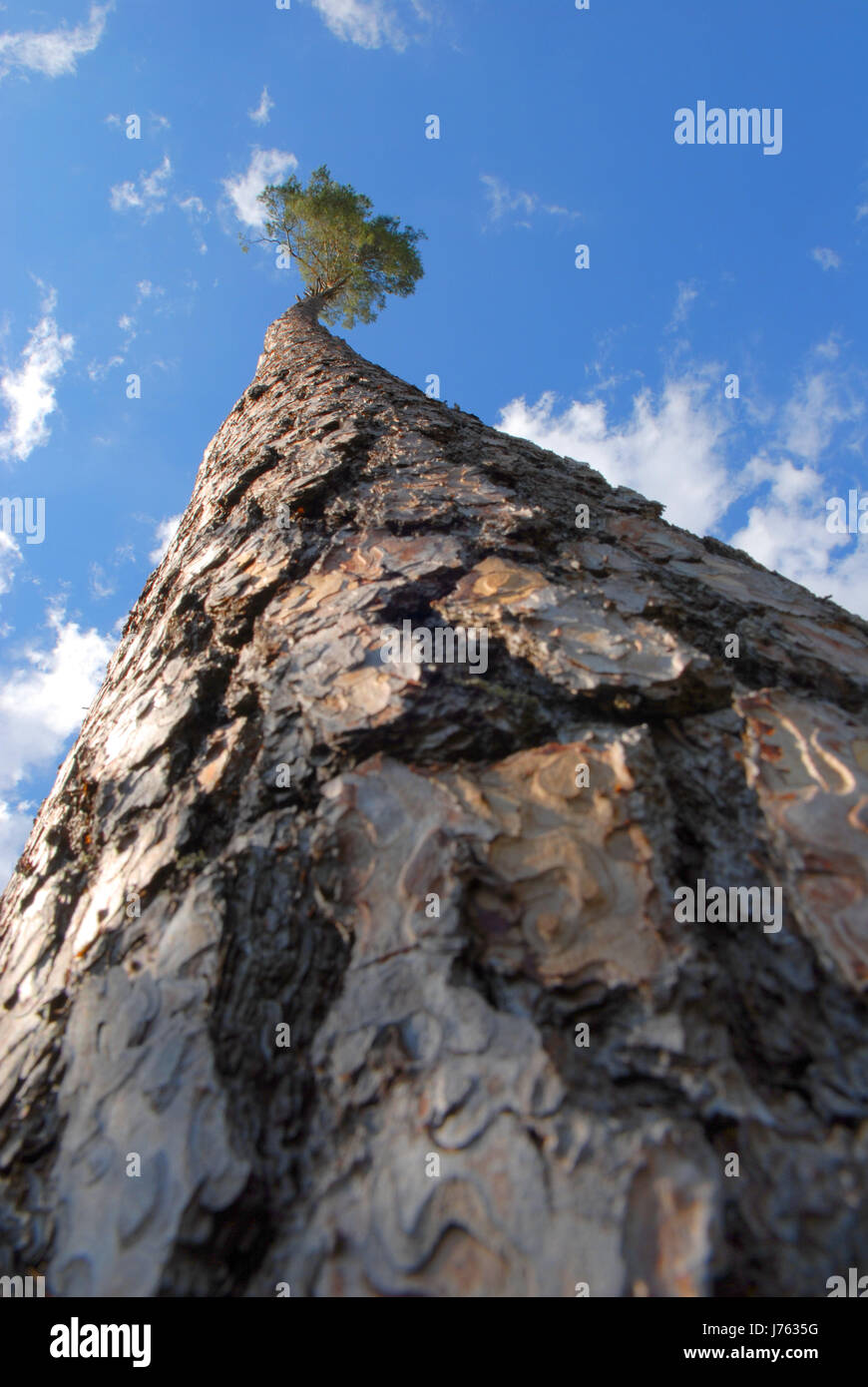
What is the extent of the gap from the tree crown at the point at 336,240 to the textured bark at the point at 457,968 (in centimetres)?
1001

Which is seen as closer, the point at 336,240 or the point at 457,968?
the point at 457,968

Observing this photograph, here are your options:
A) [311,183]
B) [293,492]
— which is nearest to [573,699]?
[293,492]

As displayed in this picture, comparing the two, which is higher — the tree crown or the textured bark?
the tree crown

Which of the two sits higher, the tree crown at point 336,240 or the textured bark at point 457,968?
the tree crown at point 336,240

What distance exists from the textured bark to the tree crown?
10.0 metres

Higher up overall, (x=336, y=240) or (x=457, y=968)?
(x=336, y=240)

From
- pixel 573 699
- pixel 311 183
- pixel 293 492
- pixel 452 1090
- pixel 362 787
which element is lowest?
pixel 452 1090

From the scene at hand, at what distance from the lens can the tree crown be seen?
10172 mm

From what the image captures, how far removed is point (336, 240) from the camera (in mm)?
10312

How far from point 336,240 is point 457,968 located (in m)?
11.7

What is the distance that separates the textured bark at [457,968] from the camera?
75 centimetres

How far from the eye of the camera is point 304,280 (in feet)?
34.0

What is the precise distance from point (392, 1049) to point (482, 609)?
897 mm
